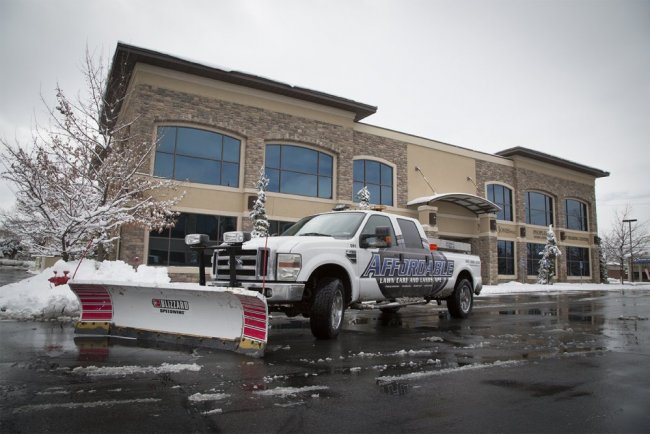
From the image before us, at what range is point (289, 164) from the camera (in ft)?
73.6

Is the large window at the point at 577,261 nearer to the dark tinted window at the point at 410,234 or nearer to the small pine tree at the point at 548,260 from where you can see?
the small pine tree at the point at 548,260

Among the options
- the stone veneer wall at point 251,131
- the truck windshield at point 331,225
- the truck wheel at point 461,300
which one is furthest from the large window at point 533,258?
the truck windshield at point 331,225

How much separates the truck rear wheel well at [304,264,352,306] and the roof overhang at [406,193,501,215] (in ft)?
62.2

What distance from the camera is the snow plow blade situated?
541cm

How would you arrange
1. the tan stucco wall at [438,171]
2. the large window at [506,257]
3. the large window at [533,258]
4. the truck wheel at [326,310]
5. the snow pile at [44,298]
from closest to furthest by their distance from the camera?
the truck wheel at [326,310] < the snow pile at [44,298] < the tan stucco wall at [438,171] < the large window at [506,257] < the large window at [533,258]

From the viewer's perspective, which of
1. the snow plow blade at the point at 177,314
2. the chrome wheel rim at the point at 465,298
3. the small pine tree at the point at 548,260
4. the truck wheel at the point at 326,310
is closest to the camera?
the snow plow blade at the point at 177,314

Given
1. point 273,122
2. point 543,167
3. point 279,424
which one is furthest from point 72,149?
point 543,167

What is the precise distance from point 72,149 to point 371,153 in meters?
15.4

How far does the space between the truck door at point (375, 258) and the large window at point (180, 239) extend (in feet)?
36.9

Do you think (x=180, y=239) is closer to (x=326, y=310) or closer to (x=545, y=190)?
(x=326, y=310)

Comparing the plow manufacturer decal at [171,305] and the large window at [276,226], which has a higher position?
the large window at [276,226]

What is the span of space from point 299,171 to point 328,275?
15840mm

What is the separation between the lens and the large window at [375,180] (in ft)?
81.9

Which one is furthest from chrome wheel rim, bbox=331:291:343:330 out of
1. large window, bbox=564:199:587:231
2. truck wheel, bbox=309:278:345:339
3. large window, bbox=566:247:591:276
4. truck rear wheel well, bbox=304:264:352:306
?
large window, bbox=564:199:587:231
